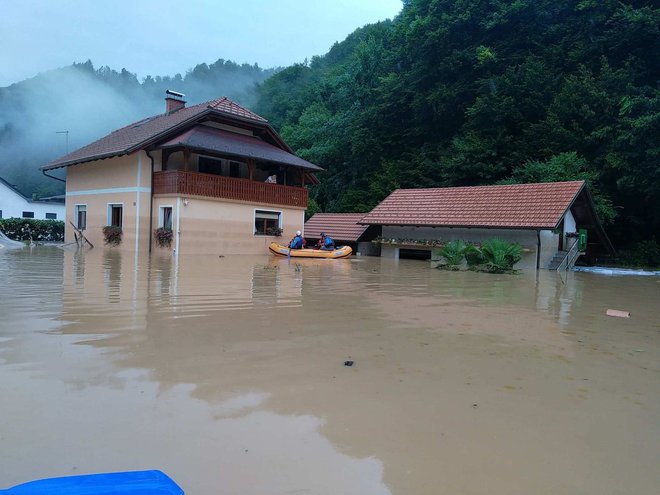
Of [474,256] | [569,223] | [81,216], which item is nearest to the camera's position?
[474,256]

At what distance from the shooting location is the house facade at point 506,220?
22078 mm

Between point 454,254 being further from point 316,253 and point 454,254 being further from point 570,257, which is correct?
point 570,257

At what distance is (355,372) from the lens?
4410mm

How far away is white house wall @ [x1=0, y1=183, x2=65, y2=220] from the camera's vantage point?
45188 millimetres

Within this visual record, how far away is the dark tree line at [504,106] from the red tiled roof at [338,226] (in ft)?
15.8

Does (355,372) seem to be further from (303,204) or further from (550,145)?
(550,145)

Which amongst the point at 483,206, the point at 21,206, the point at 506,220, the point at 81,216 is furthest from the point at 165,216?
the point at 21,206

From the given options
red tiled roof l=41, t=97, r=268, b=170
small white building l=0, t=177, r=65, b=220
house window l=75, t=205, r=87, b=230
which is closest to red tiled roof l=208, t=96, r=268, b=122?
red tiled roof l=41, t=97, r=268, b=170

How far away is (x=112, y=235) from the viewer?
24391mm

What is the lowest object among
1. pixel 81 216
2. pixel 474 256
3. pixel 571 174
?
pixel 474 256

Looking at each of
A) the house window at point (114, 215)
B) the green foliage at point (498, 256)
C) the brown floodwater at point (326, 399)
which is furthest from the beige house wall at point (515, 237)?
the brown floodwater at point (326, 399)

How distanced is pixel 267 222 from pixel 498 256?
13.1m

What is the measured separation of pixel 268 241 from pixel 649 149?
19.2m

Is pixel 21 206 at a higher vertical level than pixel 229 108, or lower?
lower
